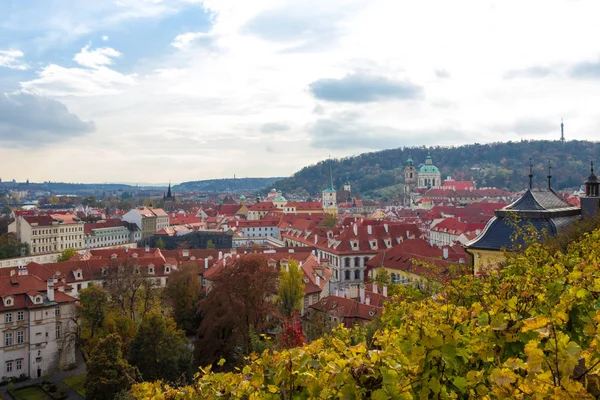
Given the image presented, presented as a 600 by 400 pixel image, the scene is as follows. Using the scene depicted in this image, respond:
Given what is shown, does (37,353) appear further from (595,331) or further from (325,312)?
(595,331)

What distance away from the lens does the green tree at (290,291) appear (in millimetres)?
31812

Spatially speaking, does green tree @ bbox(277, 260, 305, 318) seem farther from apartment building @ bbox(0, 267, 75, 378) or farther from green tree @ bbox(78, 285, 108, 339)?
apartment building @ bbox(0, 267, 75, 378)

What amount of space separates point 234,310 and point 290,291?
16.2 ft

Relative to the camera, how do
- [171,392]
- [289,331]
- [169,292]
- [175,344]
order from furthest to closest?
[169,292]
[175,344]
[289,331]
[171,392]

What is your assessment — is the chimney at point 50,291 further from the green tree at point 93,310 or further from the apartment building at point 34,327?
the green tree at point 93,310

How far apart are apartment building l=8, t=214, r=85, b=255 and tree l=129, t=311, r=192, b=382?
183 feet

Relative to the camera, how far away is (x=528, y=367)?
10.8 feet

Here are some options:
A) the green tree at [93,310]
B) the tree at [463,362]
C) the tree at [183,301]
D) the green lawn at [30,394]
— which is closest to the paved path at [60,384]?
the green lawn at [30,394]

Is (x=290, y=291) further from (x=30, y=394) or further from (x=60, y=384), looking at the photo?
(x=30, y=394)

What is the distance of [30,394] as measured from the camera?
88.6 ft

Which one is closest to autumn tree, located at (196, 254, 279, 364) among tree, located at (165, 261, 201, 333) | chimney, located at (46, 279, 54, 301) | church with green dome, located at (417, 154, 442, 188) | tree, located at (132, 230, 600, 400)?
tree, located at (165, 261, 201, 333)

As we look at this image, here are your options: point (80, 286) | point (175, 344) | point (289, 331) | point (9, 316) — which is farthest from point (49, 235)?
point (289, 331)

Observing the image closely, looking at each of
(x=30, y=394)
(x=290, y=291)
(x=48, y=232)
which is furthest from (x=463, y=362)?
(x=48, y=232)

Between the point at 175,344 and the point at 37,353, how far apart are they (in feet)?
32.7
